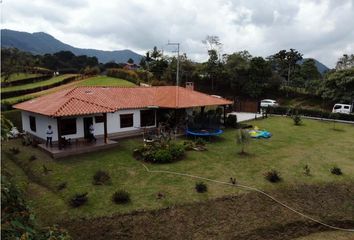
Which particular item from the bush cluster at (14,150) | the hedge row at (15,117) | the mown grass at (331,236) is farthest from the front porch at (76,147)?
the mown grass at (331,236)

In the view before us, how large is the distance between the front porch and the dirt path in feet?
25.5

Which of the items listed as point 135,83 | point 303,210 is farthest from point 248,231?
point 135,83

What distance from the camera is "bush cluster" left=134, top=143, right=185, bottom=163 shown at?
20075 mm

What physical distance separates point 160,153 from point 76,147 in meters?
6.10

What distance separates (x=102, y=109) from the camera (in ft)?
74.8

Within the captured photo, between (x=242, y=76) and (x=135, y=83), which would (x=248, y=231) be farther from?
(x=242, y=76)

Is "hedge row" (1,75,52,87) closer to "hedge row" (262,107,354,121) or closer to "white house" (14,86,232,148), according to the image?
"white house" (14,86,232,148)

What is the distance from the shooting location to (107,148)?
22531mm

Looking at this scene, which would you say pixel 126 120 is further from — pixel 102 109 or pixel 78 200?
pixel 78 200

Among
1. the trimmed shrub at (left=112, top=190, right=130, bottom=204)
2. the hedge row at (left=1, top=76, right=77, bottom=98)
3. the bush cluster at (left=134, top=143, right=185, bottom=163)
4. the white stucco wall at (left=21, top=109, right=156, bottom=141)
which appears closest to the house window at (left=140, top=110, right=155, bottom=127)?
the white stucco wall at (left=21, top=109, right=156, bottom=141)

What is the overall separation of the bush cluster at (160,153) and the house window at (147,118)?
6372mm

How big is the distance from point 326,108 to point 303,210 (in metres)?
38.2

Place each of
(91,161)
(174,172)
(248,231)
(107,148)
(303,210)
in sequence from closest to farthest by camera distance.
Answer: (248,231), (303,210), (174,172), (91,161), (107,148)

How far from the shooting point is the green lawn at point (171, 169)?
15.0 m
